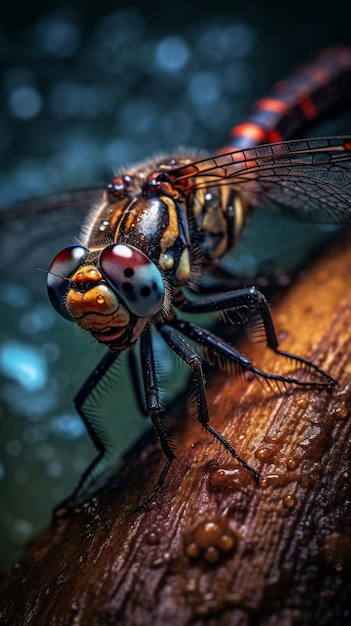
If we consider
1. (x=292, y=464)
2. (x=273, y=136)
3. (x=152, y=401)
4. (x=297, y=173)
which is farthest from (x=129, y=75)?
(x=292, y=464)

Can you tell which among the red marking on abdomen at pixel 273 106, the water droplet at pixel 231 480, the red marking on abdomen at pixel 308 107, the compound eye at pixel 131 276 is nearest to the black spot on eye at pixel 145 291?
the compound eye at pixel 131 276

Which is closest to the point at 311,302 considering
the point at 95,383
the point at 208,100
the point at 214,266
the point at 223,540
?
the point at 214,266

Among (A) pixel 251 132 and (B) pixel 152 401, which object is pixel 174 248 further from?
(A) pixel 251 132

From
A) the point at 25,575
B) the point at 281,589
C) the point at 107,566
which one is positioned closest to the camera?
the point at 281,589

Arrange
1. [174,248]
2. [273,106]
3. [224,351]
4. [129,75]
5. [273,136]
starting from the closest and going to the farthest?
1. [224,351]
2. [174,248]
3. [273,136]
4. [273,106]
5. [129,75]

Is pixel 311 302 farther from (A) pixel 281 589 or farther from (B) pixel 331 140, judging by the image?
(A) pixel 281 589
